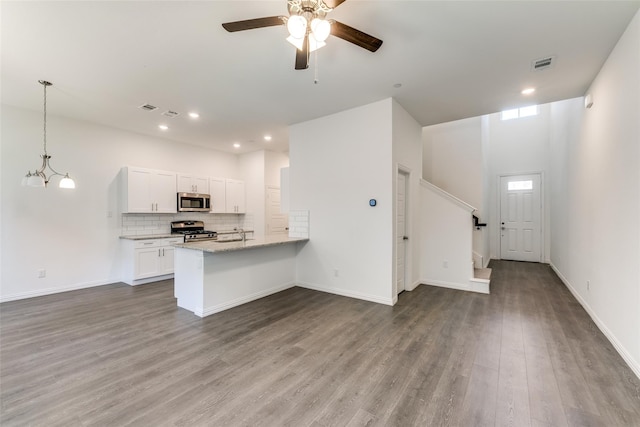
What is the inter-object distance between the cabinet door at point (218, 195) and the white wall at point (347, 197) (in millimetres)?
2624

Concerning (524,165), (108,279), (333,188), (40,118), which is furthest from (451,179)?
(40,118)

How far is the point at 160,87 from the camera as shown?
3.53m

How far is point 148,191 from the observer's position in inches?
212

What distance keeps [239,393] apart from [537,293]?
15.8 ft

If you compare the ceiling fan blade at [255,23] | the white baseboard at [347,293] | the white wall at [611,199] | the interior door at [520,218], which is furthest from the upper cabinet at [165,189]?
the interior door at [520,218]

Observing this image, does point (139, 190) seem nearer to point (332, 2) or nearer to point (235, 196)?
point (235, 196)

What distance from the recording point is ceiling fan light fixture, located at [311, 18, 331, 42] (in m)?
1.82

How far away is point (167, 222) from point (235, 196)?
1.74 meters

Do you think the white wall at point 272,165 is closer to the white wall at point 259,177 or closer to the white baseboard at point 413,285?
the white wall at point 259,177

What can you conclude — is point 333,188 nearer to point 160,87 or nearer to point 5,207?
point 160,87

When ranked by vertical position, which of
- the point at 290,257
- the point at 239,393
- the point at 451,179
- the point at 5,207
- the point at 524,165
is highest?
the point at 524,165

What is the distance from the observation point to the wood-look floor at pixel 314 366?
1807mm

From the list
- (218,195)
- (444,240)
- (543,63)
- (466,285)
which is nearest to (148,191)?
(218,195)

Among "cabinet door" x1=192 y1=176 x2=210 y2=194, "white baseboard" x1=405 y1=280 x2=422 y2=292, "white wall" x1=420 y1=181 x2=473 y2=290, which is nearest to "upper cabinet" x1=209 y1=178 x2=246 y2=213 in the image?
"cabinet door" x1=192 y1=176 x2=210 y2=194
